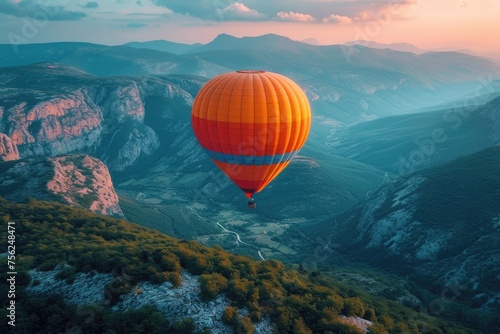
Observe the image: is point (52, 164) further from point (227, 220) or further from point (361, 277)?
point (361, 277)

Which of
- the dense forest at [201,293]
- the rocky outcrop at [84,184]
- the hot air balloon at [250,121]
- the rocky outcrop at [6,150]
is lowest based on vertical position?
the rocky outcrop at [84,184]

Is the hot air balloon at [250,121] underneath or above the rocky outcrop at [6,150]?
above

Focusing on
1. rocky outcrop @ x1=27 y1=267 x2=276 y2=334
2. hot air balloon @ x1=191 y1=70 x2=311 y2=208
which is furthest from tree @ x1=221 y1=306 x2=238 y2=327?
hot air balloon @ x1=191 y1=70 x2=311 y2=208

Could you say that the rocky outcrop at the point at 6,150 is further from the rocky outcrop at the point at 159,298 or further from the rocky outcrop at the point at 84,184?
the rocky outcrop at the point at 159,298

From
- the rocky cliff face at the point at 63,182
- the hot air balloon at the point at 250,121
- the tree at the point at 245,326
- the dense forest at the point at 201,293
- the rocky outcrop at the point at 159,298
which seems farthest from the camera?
the rocky cliff face at the point at 63,182

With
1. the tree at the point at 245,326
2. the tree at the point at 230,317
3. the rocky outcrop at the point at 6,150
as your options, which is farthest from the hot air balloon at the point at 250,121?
the rocky outcrop at the point at 6,150

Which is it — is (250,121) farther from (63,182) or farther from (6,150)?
(6,150)

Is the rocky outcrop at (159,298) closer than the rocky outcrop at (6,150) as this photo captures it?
Yes

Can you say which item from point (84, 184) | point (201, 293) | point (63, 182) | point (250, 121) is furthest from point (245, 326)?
point (84, 184)

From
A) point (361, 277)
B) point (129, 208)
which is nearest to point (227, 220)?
point (129, 208)
